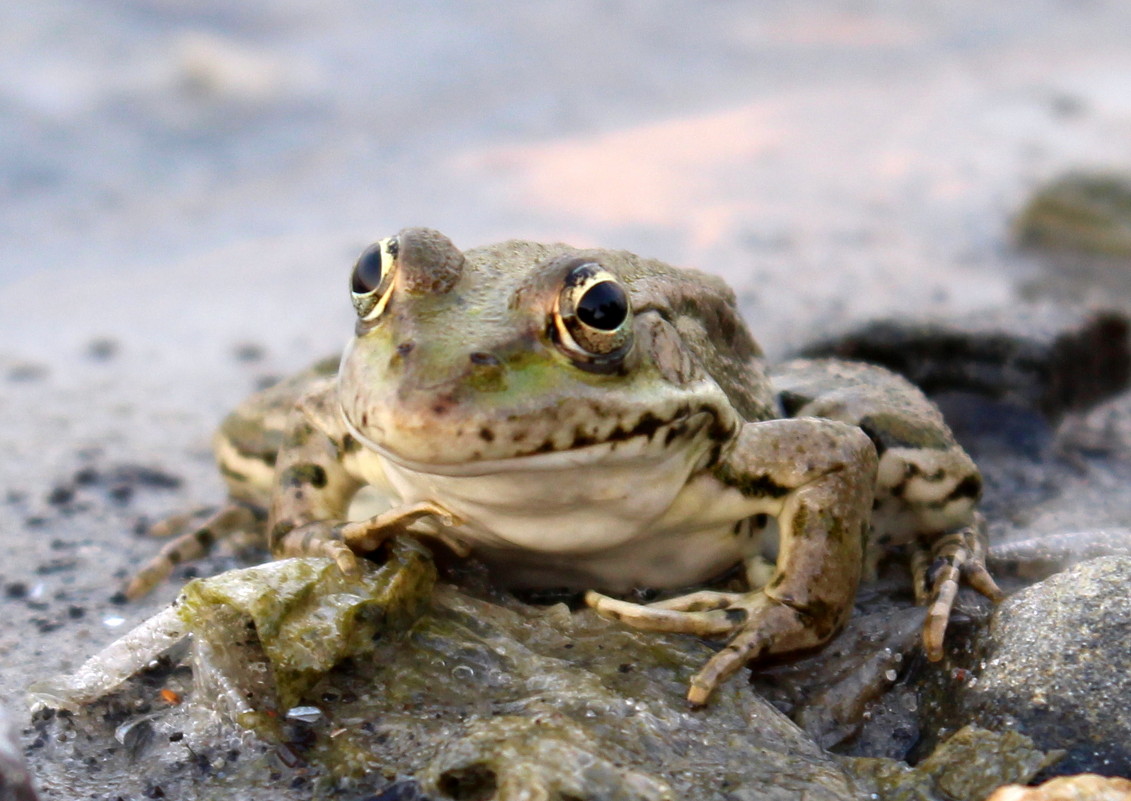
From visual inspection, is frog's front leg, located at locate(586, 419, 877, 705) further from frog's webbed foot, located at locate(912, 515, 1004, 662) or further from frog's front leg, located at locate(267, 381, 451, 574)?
frog's front leg, located at locate(267, 381, 451, 574)

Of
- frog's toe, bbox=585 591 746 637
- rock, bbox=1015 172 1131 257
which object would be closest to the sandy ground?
rock, bbox=1015 172 1131 257

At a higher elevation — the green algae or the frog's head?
the frog's head

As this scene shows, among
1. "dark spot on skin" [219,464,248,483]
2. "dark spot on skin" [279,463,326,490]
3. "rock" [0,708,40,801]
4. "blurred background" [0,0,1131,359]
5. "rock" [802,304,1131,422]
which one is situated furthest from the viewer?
"blurred background" [0,0,1131,359]

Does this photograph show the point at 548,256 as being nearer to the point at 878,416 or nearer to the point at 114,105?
the point at 878,416

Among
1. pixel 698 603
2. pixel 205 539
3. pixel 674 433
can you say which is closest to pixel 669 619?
pixel 698 603

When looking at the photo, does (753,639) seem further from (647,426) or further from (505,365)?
(505,365)

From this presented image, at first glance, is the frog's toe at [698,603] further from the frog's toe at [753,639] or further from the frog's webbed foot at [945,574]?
the frog's webbed foot at [945,574]

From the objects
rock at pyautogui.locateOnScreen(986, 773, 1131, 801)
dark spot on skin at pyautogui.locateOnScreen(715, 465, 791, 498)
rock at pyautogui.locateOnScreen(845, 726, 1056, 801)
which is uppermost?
dark spot on skin at pyautogui.locateOnScreen(715, 465, 791, 498)

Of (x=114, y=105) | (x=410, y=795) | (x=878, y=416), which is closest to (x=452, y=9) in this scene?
(x=114, y=105)

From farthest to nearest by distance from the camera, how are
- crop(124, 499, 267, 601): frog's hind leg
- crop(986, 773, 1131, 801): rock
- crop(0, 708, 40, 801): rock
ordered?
Result: crop(124, 499, 267, 601): frog's hind leg < crop(986, 773, 1131, 801): rock < crop(0, 708, 40, 801): rock
